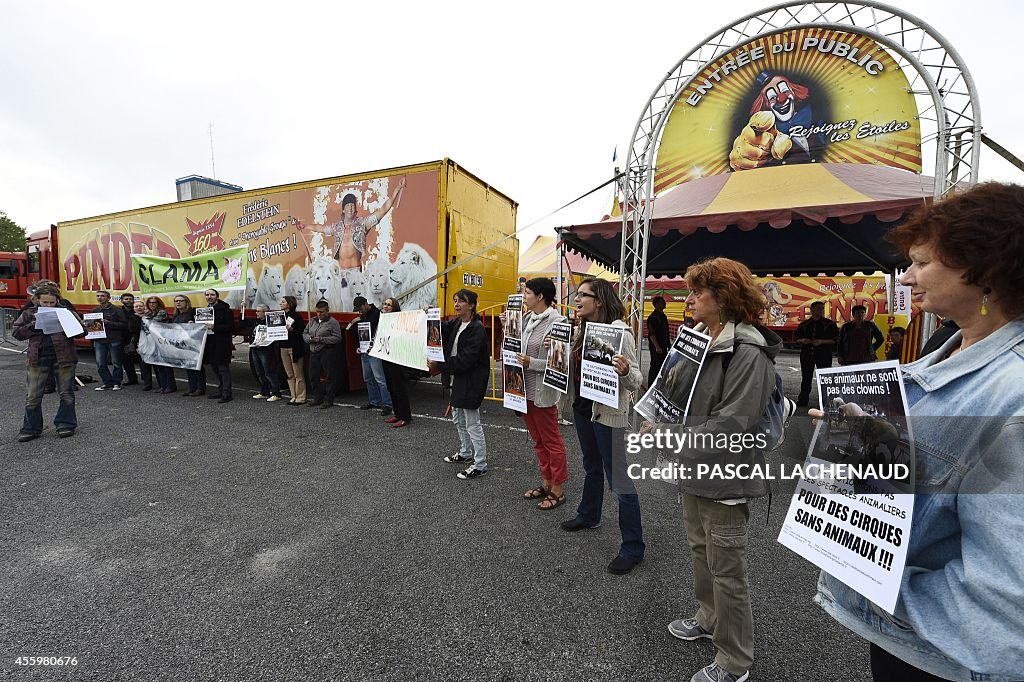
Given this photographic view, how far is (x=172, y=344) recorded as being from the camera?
827cm

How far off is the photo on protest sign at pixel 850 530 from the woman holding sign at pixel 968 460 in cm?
3

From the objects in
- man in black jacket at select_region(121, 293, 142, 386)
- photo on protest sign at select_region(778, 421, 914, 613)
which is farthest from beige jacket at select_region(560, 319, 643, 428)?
man in black jacket at select_region(121, 293, 142, 386)

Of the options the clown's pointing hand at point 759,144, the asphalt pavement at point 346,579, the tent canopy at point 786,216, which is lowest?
the asphalt pavement at point 346,579

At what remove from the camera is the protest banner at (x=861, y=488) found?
982 mm

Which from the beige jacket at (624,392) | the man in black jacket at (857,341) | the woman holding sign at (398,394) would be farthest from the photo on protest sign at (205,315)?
the man in black jacket at (857,341)

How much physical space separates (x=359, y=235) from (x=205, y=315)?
318 centimetres

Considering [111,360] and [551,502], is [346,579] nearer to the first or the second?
[551,502]

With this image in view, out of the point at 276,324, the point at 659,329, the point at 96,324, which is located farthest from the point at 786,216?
the point at 96,324

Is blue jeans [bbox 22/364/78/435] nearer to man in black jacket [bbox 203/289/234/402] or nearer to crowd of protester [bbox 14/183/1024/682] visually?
man in black jacket [bbox 203/289/234/402]

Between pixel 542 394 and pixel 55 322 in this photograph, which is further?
pixel 55 322

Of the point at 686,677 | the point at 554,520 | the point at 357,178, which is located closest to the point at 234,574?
the point at 554,520

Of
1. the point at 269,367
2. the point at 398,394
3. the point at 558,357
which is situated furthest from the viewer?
the point at 269,367

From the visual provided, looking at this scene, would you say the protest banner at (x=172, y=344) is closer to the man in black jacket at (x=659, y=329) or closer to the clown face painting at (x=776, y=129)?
the man in black jacket at (x=659, y=329)

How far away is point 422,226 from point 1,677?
5922mm
